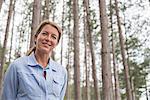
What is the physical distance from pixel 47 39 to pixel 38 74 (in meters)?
0.22

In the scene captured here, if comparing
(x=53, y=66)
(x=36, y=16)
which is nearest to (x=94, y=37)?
(x=36, y=16)

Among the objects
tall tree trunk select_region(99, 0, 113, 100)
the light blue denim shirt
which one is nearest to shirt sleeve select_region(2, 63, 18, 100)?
the light blue denim shirt

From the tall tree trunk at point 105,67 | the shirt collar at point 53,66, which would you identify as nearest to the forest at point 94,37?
the tall tree trunk at point 105,67

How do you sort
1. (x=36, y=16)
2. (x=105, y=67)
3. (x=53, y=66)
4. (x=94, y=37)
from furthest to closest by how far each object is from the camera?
(x=94, y=37) → (x=36, y=16) → (x=105, y=67) → (x=53, y=66)

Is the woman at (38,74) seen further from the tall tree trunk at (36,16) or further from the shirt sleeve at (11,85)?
the tall tree trunk at (36,16)

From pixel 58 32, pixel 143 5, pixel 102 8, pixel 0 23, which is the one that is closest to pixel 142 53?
pixel 143 5

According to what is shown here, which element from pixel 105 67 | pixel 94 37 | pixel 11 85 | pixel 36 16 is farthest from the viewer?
pixel 94 37

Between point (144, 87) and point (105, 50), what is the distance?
16.6 meters

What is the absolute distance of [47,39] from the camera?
1520mm

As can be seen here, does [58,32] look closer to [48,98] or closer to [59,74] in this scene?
[59,74]

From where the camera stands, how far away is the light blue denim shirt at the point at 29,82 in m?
1.42

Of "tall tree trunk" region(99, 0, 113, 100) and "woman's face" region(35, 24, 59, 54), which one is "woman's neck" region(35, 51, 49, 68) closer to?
"woman's face" region(35, 24, 59, 54)

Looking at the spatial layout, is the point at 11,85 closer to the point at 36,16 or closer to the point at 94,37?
the point at 36,16

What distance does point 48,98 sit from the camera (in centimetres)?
144
